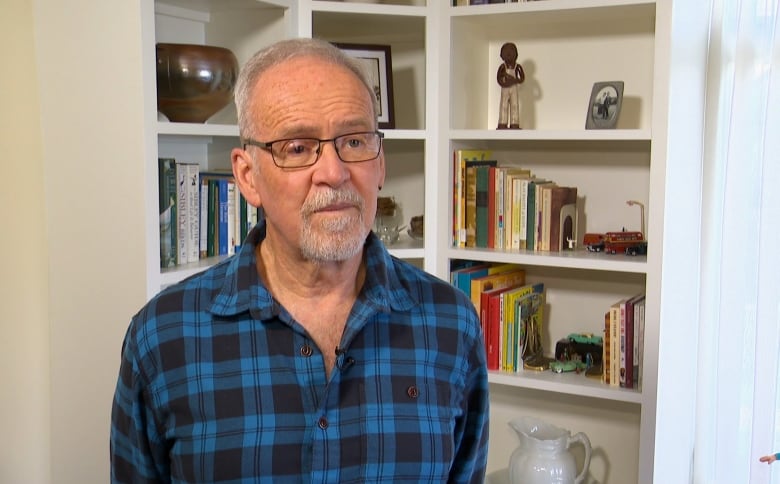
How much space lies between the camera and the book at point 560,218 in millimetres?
2344

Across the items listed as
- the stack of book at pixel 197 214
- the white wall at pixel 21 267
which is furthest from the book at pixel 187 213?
the white wall at pixel 21 267

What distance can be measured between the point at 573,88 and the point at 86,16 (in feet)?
4.52

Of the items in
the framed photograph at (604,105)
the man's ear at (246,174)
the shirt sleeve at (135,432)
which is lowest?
the shirt sleeve at (135,432)

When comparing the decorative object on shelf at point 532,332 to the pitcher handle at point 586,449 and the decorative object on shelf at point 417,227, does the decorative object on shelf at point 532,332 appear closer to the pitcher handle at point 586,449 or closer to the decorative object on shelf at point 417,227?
the pitcher handle at point 586,449

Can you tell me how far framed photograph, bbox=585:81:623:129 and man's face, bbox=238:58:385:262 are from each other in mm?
1164

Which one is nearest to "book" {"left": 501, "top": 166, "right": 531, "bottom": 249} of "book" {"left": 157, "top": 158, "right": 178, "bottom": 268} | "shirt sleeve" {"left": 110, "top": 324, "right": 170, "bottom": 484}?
"book" {"left": 157, "top": 158, "right": 178, "bottom": 268}

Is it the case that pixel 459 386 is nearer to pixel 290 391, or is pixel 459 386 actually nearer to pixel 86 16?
pixel 290 391


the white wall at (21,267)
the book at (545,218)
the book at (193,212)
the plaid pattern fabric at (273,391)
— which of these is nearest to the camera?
the plaid pattern fabric at (273,391)

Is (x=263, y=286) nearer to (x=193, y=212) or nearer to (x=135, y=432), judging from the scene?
(x=135, y=432)

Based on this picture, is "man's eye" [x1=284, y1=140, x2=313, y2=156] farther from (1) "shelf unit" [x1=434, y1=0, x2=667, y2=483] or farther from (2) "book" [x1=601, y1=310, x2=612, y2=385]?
(2) "book" [x1=601, y1=310, x2=612, y2=385]

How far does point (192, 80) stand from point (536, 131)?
0.93 m

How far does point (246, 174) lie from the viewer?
4.30 feet

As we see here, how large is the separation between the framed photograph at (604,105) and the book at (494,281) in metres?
0.52

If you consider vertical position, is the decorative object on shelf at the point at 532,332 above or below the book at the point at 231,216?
below
